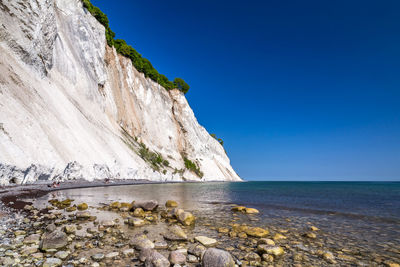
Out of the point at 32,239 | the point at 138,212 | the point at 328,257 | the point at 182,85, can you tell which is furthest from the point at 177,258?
the point at 182,85

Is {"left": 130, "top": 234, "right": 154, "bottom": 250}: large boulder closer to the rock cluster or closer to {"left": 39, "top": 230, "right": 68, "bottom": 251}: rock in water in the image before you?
the rock cluster

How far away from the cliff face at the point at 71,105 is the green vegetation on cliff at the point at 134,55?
290cm

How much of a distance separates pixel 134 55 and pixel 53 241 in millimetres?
64582

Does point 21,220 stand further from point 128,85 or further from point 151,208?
point 128,85

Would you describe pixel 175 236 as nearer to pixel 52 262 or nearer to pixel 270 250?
pixel 270 250

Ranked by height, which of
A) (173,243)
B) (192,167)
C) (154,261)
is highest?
(192,167)

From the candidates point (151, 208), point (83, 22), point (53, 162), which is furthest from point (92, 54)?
point (151, 208)

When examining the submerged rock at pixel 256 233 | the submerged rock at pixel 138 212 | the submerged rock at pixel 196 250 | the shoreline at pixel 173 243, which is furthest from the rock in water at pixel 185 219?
the submerged rock at pixel 196 250

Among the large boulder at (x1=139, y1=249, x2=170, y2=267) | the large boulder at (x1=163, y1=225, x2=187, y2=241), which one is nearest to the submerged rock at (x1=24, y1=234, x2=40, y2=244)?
the large boulder at (x1=139, y1=249, x2=170, y2=267)

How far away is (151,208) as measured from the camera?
Answer: 10984 mm

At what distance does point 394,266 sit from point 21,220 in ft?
37.2

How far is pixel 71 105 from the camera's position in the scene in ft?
105

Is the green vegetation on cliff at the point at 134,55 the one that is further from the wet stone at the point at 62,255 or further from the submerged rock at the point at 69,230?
the wet stone at the point at 62,255

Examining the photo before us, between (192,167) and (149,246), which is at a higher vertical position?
(192,167)
